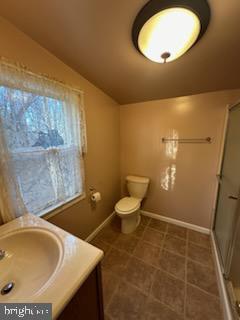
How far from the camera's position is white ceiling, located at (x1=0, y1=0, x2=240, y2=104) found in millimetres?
898

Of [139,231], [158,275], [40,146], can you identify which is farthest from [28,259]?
[139,231]

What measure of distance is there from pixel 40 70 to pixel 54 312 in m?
1.50

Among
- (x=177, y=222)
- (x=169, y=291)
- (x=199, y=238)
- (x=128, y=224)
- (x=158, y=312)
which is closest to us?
(x=158, y=312)

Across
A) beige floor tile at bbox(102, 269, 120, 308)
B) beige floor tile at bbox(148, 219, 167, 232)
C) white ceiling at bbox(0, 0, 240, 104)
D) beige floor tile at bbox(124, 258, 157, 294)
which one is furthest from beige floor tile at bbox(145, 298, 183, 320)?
white ceiling at bbox(0, 0, 240, 104)

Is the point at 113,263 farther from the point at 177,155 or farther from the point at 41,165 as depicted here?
the point at 177,155

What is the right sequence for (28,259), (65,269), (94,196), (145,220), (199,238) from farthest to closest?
1. (145,220)
2. (199,238)
3. (94,196)
4. (28,259)
5. (65,269)

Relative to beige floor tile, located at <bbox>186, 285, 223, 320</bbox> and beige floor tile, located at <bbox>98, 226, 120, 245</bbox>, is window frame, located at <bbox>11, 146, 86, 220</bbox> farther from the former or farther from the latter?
beige floor tile, located at <bbox>186, 285, 223, 320</bbox>

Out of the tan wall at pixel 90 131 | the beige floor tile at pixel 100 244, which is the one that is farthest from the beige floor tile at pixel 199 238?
the tan wall at pixel 90 131

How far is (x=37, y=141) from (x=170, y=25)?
1254 millimetres

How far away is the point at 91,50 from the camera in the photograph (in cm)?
123

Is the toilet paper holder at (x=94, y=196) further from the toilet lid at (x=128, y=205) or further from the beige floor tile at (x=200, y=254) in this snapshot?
the beige floor tile at (x=200, y=254)

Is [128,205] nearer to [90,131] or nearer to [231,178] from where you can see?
[90,131]

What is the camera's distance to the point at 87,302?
2.27 ft

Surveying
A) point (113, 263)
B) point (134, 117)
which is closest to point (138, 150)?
point (134, 117)
